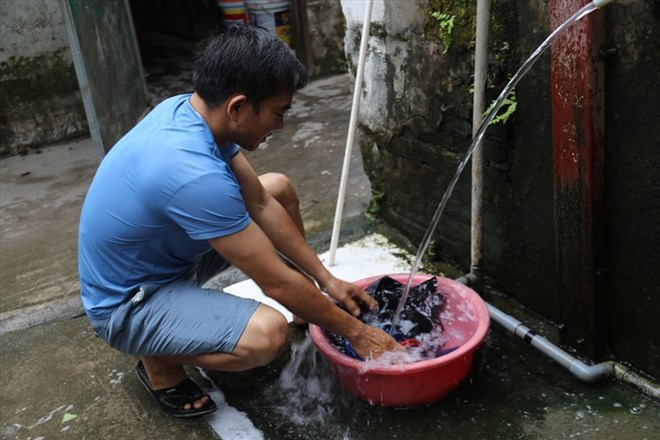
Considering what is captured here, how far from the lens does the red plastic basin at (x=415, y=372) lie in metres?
2.23

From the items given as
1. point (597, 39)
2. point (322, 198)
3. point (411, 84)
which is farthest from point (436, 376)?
→ point (322, 198)

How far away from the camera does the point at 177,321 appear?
2311 millimetres

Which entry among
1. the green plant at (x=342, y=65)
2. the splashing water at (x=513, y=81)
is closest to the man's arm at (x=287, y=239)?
the splashing water at (x=513, y=81)

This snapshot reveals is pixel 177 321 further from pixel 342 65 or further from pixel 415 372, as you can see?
pixel 342 65

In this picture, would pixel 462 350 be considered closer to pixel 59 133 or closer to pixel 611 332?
pixel 611 332

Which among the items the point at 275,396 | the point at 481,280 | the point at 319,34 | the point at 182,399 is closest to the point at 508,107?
the point at 481,280

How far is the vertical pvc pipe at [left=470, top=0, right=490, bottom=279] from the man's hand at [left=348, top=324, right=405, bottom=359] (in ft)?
2.58

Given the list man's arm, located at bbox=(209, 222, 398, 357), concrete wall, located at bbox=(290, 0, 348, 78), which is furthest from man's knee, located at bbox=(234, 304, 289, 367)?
concrete wall, located at bbox=(290, 0, 348, 78)

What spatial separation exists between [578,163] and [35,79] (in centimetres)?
483

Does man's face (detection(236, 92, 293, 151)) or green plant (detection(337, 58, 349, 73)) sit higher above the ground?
man's face (detection(236, 92, 293, 151))

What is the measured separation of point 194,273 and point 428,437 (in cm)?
100

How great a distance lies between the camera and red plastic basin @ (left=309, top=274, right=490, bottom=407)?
2227 mm

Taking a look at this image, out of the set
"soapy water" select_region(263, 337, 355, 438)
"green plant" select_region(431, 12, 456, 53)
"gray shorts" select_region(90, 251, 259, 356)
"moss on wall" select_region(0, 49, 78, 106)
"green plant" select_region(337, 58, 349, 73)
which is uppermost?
"green plant" select_region(431, 12, 456, 53)

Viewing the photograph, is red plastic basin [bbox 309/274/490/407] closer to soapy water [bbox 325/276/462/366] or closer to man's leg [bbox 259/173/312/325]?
soapy water [bbox 325/276/462/366]
